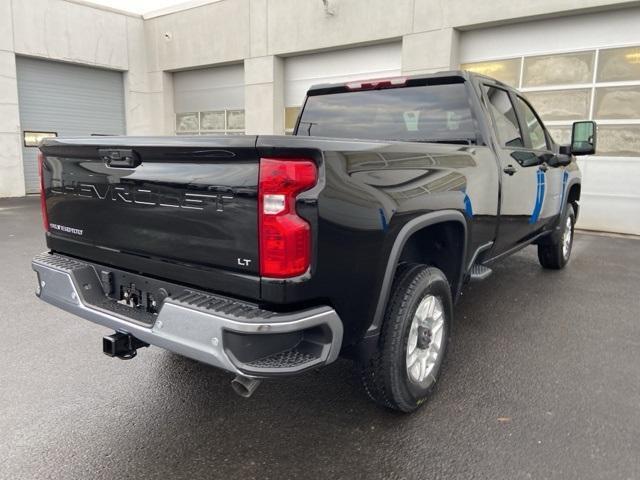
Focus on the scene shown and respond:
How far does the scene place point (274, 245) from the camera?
80.0 inches

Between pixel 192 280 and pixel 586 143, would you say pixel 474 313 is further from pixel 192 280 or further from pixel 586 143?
pixel 192 280

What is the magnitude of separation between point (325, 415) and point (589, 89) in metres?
8.66

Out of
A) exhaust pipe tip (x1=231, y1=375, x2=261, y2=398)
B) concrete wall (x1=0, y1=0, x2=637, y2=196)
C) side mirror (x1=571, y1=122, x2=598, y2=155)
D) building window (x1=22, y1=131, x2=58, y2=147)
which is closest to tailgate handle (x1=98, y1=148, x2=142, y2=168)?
exhaust pipe tip (x1=231, y1=375, x2=261, y2=398)

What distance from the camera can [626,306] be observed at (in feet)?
16.0

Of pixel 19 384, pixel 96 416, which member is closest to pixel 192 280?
pixel 96 416

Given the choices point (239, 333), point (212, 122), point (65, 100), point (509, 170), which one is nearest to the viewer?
point (239, 333)

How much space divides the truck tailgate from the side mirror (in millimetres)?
4154

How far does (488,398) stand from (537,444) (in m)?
0.49

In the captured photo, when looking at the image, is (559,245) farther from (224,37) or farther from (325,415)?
(224,37)

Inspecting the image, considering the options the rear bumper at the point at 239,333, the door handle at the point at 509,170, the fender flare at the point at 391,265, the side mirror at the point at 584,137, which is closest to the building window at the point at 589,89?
the side mirror at the point at 584,137

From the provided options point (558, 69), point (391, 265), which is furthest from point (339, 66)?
point (391, 265)

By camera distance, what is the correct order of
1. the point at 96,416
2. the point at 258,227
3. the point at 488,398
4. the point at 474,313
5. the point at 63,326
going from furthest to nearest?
the point at 474,313, the point at 63,326, the point at 488,398, the point at 96,416, the point at 258,227

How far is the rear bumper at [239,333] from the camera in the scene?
2008mm

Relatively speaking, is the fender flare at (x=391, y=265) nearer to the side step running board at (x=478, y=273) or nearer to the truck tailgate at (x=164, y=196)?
the truck tailgate at (x=164, y=196)
